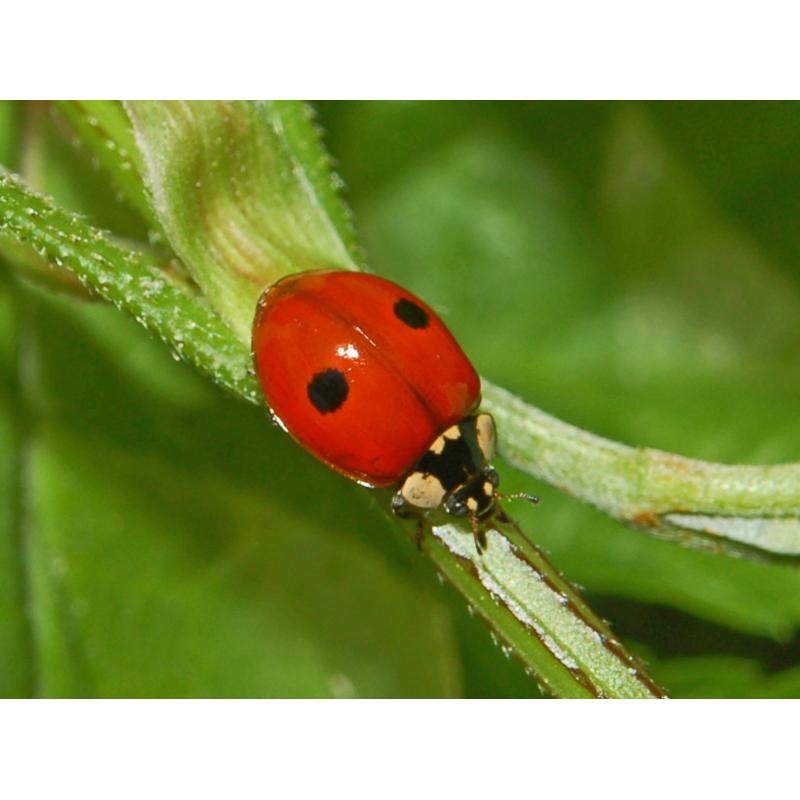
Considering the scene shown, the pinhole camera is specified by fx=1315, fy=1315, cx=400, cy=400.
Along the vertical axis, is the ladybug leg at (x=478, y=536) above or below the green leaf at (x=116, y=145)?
below

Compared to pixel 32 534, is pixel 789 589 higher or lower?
lower

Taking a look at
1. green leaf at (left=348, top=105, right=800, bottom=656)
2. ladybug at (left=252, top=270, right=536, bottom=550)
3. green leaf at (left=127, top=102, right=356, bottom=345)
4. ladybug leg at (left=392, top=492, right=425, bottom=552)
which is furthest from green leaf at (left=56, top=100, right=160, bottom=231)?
green leaf at (left=348, top=105, right=800, bottom=656)

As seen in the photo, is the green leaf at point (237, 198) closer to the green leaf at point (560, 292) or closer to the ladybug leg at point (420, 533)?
the ladybug leg at point (420, 533)

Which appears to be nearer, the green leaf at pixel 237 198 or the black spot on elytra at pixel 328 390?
the green leaf at pixel 237 198

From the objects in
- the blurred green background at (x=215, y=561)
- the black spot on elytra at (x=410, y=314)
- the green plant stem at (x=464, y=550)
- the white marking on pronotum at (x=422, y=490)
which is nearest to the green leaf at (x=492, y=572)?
the green plant stem at (x=464, y=550)

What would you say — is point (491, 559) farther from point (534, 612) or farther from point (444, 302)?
point (444, 302)

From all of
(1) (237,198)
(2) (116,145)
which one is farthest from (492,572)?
(2) (116,145)

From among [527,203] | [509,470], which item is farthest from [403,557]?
[527,203]
